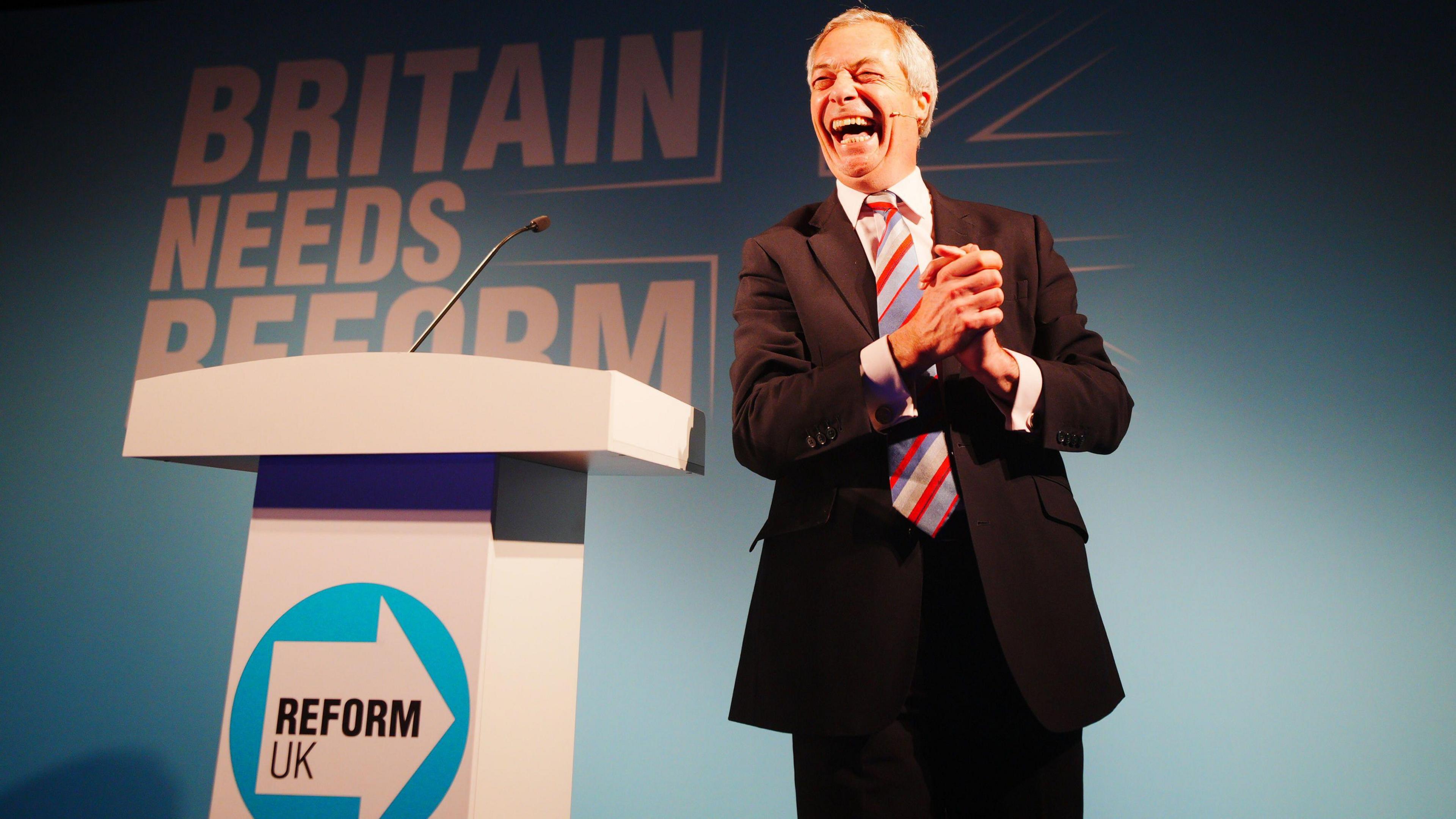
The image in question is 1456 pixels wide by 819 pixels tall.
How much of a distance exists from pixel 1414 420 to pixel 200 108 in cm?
357

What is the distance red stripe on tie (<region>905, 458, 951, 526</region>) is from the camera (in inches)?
36.3

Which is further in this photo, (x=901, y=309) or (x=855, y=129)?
(x=855, y=129)

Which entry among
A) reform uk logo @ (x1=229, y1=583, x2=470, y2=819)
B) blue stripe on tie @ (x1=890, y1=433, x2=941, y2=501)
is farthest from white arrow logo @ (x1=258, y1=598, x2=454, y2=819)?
blue stripe on tie @ (x1=890, y1=433, x2=941, y2=501)

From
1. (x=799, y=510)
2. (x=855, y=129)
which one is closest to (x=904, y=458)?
(x=799, y=510)

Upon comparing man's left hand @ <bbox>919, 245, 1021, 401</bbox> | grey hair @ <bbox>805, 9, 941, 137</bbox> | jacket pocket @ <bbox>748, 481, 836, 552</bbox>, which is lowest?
jacket pocket @ <bbox>748, 481, 836, 552</bbox>

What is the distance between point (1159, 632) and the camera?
2047 mm

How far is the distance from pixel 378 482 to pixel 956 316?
69cm

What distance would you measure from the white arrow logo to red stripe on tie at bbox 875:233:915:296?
0.67 meters

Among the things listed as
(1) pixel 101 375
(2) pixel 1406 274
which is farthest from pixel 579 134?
(2) pixel 1406 274

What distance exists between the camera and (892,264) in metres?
1.06

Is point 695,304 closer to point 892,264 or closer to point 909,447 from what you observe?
point 892,264

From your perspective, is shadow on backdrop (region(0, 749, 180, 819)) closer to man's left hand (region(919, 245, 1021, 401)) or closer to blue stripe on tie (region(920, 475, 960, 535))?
blue stripe on tie (region(920, 475, 960, 535))

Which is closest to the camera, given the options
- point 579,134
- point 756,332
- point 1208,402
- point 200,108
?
point 756,332

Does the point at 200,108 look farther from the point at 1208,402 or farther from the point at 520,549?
the point at 1208,402
